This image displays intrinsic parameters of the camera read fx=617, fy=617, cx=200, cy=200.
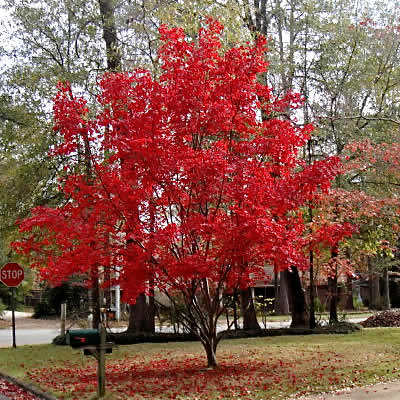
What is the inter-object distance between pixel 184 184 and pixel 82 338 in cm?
349

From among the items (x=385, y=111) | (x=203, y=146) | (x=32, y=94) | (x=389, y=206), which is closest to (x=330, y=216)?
(x=389, y=206)

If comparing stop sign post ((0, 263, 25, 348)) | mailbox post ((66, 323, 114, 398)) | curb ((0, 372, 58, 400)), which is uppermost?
stop sign post ((0, 263, 25, 348))

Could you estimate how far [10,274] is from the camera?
1970cm

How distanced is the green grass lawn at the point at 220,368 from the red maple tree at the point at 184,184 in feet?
5.31

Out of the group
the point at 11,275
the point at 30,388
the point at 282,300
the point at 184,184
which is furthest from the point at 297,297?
the point at 282,300

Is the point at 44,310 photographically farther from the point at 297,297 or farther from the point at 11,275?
the point at 297,297

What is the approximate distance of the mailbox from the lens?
30.5 ft

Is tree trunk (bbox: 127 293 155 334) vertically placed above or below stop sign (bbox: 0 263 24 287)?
below

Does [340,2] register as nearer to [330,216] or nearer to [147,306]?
[330,216]

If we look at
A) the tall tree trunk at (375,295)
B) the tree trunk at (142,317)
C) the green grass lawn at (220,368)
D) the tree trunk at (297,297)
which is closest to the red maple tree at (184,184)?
the green grass lawn at (220,368)

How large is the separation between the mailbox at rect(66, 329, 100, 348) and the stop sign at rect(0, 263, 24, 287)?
10.9 meters

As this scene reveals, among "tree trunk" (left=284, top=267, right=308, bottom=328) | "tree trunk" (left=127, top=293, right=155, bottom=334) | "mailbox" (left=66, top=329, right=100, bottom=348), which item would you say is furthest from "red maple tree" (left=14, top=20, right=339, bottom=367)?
"tree trunk" (left=284, top=267, right=308, bottom=328)

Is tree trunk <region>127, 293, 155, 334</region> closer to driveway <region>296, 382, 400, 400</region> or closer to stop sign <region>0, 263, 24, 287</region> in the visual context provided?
stop sign <region>0, 263, 24, 287</region>

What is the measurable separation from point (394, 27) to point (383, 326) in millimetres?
11872
